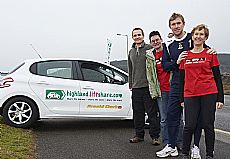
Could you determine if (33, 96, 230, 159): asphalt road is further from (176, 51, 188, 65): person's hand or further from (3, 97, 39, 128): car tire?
(176, 51, 188, 65): person's hand

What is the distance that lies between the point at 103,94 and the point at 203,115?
10.9ft

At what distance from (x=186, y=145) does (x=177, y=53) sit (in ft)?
4.19

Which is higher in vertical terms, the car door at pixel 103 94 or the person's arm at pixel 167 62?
the person's arm at pixel 167 62

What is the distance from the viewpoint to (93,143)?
628 centimetres

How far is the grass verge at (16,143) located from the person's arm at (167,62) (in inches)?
90.0

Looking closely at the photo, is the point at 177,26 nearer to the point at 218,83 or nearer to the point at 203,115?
the point at 218,83

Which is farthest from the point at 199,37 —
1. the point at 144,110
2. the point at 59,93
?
the point at 59,93

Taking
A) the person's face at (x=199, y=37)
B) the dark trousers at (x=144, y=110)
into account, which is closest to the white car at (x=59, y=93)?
the dark trousers at (x=144, y=110)

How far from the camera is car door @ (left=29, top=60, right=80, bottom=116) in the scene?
750 cm

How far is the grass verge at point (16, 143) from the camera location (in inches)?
198

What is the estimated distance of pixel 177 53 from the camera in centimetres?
510

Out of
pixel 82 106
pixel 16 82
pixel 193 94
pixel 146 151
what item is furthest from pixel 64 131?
pixel 193 94

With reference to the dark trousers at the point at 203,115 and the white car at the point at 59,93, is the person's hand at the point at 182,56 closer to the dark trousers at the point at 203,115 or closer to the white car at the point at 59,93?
the dark trousers at the point at 203,115

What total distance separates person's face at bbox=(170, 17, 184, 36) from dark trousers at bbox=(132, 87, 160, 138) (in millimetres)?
1363
